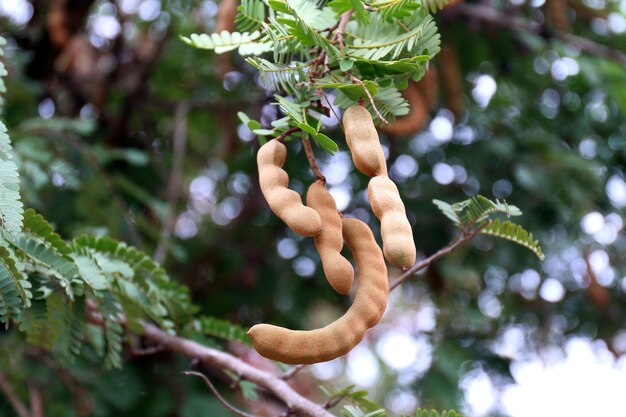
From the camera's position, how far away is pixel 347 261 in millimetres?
774

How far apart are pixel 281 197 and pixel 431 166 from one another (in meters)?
1.94

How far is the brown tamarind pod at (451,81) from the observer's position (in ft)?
7.75

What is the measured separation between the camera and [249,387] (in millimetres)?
1199

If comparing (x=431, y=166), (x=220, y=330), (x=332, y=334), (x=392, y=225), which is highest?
(x=392, y=225)

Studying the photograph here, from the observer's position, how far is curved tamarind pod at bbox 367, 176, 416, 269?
72 cm

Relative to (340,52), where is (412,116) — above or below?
below

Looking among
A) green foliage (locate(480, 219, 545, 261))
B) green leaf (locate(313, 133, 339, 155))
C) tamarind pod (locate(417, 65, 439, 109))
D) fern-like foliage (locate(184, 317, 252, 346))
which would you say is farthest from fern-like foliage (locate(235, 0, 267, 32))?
tamarind pod (locate(417, 65, 439, 109))

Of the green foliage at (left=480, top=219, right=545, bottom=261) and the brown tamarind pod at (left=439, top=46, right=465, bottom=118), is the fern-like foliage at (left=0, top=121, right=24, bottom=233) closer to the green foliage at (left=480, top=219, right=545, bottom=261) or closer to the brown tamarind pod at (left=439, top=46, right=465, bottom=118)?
the green foliage at (left=480, top=219, right=545, bottom=261)

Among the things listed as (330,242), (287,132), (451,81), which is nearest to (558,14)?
(451,81)

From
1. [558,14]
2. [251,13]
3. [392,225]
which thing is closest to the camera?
[392,225]

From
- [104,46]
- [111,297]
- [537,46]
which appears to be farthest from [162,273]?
[104,46]

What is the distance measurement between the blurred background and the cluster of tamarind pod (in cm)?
149

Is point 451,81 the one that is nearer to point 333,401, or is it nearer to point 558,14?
point 558,14

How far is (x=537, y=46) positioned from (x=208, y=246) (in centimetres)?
133
